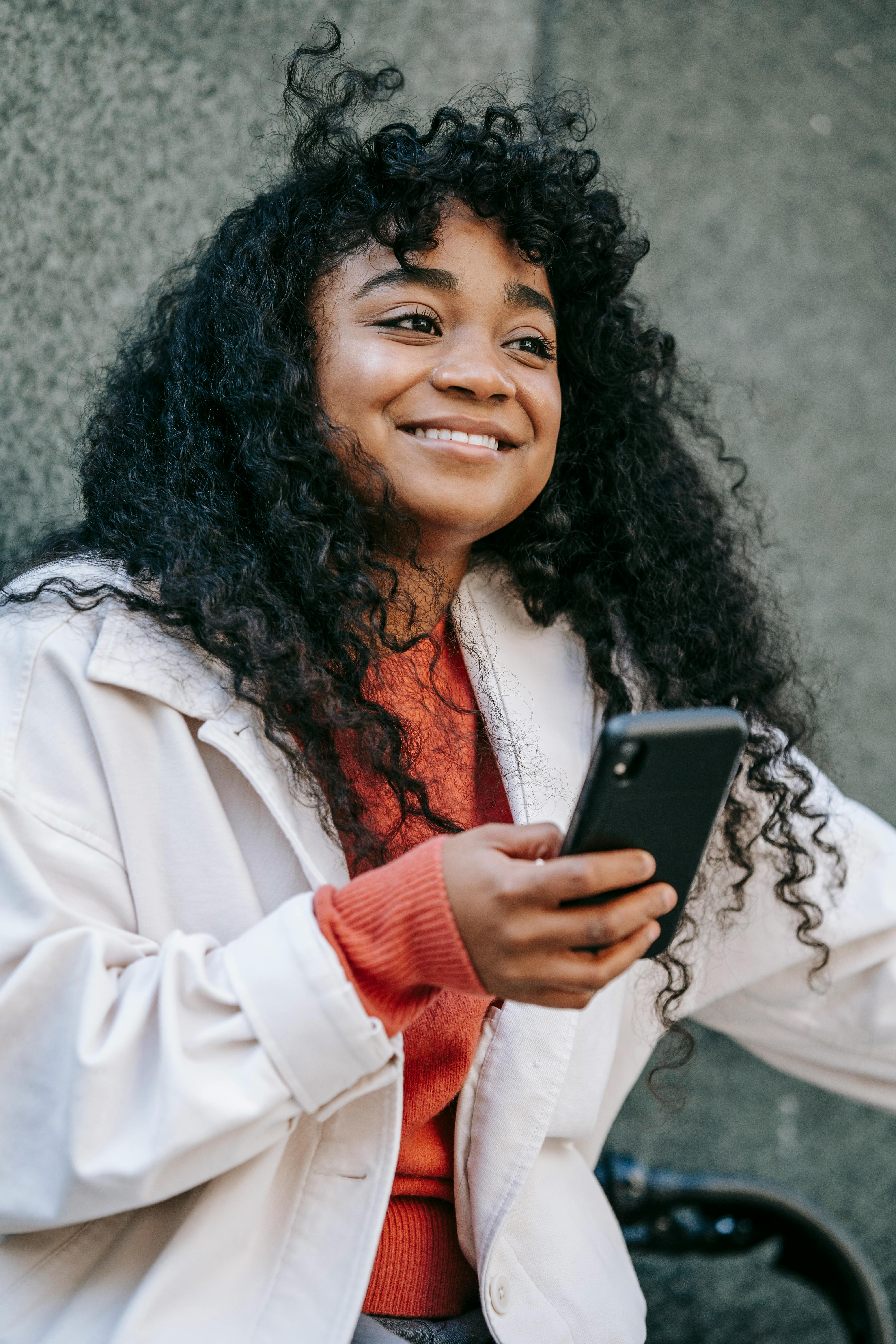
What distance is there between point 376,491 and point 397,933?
605 millimetres

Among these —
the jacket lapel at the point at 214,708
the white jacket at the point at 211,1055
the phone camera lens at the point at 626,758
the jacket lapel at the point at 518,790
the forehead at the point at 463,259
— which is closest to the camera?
the phone camera lens at the point at 626,758

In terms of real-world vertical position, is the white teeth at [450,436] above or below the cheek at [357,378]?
below

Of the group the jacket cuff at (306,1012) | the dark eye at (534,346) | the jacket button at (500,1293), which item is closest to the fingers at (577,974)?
the jacket cuff at (306,1012)

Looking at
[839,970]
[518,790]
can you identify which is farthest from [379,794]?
[839,970]

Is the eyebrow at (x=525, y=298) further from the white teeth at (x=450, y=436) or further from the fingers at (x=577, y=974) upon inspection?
the fingers at (x=577, y=974)

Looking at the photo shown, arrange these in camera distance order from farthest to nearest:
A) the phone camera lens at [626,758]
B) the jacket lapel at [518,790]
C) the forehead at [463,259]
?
the forehead at [463,259] → the jacket lapel at [518,790] → the phone camera lens at [626,758]

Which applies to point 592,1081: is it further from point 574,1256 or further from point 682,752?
point 682,752

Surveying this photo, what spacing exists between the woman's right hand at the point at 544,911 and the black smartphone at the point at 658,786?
2cm

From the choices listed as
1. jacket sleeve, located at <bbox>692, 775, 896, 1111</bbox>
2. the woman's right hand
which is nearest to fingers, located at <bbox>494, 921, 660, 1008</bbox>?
the woman's right hand

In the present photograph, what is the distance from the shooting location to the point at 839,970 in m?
1.68

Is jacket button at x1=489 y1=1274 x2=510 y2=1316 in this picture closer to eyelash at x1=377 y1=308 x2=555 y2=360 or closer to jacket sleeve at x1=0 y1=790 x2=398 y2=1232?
jacket sleeve at x1=0 y1=790 x2=398 y2=1232

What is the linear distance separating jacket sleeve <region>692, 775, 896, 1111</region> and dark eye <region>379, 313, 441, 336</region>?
84 cm

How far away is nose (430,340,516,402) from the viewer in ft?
4.55

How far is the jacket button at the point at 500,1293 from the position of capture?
1.29m
